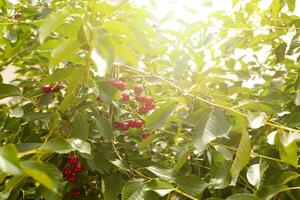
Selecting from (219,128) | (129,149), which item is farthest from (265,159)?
(129,149)

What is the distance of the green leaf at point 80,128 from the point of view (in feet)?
3.45

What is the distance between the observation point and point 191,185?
40.1 inches

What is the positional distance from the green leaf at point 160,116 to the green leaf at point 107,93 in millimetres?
171

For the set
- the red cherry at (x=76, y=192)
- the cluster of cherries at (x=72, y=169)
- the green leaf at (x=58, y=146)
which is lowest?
the red cherry at (x=76, y=192)

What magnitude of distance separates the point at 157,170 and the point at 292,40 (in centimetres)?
80

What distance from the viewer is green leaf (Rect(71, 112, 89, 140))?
41.4 inches

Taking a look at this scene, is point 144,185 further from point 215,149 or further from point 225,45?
point 225,45

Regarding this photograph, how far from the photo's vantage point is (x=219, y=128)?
0.99m

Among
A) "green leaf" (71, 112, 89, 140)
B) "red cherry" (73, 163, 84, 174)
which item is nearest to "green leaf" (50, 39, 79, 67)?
"green leaf" (71, 112, 89, 140)

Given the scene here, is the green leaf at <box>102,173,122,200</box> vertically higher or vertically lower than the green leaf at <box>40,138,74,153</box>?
lower

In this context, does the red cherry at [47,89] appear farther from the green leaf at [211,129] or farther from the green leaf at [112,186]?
the green leaf at [211,129]

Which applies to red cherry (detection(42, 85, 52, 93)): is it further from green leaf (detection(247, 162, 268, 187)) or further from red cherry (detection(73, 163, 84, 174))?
green leaf (detection(247, 162, 268, 187))

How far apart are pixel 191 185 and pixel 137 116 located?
46cm

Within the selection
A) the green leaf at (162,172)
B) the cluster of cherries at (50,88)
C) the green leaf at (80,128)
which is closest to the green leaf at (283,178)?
the green leaf at (162,172)
